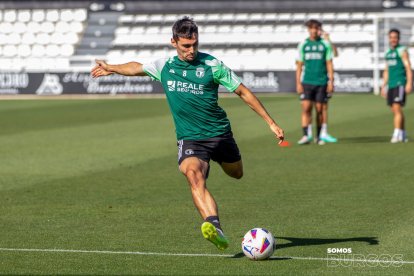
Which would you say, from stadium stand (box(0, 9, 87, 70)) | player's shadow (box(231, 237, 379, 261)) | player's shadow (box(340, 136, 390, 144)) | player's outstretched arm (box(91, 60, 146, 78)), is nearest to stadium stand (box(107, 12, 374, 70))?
stadium stand (box(0, 9, 87, 70))

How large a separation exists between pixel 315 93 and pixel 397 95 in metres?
1.68

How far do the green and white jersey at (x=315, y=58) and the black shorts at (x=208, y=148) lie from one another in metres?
10.6

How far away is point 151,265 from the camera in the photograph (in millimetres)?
7828

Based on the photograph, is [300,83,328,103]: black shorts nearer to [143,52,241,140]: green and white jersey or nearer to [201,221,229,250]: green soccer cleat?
[143,52,241,140]: green and white jersey

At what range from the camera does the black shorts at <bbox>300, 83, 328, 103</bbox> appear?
63.6ft

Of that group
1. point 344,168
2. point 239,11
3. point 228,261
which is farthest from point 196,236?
point 239,11

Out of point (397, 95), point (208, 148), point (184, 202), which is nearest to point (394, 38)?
point (397, 95)

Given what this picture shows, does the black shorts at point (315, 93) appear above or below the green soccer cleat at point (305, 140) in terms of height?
above

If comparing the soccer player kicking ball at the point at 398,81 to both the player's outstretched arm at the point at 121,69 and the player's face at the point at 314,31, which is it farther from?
the player's outstretched arm at the point at 121,69

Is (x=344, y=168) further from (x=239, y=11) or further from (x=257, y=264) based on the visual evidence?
(x=239, y=11)

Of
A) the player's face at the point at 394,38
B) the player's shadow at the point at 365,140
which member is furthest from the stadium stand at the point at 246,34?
the player's face at the point at 394,38

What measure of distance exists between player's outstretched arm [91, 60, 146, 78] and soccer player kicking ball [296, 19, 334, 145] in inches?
406

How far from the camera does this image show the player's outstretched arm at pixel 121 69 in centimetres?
895

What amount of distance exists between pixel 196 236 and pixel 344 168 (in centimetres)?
621
